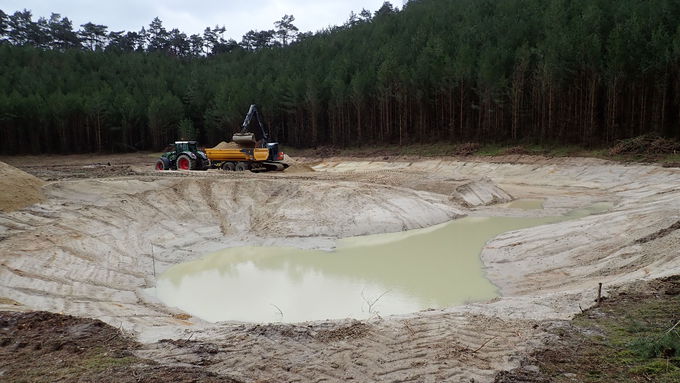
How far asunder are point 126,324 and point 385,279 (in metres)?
6.74

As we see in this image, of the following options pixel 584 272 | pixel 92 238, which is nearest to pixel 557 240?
pixel 584 272

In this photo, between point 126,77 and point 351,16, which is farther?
point 351,16

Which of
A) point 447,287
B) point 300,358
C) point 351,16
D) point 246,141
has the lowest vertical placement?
point 447,287

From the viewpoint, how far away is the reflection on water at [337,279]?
10828 millimetres

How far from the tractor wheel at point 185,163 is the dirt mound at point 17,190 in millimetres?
13020

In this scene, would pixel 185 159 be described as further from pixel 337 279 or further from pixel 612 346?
pixel 612 346

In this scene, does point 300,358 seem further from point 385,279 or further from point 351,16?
point 351,16

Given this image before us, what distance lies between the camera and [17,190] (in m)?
15.8

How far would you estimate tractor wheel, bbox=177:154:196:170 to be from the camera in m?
30.8

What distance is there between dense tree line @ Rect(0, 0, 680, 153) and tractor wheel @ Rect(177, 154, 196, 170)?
79.4ft

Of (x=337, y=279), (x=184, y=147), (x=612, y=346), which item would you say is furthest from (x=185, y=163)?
(x=612, y=346)

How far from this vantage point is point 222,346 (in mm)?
6660

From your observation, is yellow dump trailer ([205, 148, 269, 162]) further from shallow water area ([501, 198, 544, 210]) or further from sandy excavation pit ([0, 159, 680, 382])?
shallow water area ([501, 198, 544, 210])

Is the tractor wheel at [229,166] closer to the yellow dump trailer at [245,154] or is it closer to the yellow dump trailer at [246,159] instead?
the yellow dump trailer at [246,159]
